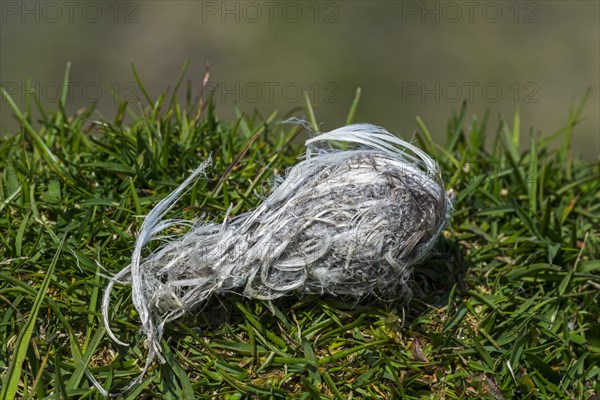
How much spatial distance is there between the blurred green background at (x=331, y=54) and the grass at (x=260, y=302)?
218 centimetres

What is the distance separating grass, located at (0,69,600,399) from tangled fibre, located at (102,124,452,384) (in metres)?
0.09

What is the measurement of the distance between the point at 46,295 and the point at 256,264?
1.76ft

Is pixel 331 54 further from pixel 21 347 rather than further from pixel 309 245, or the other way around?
pixel 21 347

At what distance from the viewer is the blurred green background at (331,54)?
4730 mm

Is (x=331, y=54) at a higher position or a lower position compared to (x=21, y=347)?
lower

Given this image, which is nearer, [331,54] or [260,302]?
[260,302]

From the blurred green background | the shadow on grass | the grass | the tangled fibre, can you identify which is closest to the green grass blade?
the grass

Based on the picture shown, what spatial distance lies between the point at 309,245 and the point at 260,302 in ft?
0.69

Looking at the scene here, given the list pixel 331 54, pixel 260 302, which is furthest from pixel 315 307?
pixel 331 54

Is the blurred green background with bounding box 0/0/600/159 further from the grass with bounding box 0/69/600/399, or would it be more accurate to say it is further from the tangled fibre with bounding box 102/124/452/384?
the tangled fibre with bounding box 102/124/452/384

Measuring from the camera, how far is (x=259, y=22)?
4.98 m

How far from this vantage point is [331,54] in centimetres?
489

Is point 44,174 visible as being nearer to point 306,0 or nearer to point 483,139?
point 483,139

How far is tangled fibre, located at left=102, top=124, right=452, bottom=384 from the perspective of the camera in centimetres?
185
